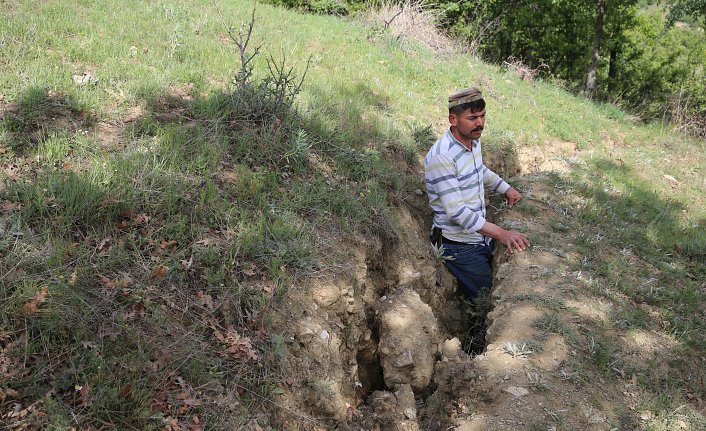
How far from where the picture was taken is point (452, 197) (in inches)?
184

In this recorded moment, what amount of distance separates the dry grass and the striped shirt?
578 cm

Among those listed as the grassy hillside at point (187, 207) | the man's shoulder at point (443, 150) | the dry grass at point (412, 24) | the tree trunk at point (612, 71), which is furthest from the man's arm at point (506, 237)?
the tree trunk at point (612, 71)

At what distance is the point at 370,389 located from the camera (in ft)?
13.0

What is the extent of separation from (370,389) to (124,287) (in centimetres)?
199

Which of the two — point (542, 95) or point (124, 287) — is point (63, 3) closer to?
point (124, 287)

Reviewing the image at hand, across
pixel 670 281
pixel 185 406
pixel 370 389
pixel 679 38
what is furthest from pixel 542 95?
pixel 679 38

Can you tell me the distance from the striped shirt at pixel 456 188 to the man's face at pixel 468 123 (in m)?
0.11

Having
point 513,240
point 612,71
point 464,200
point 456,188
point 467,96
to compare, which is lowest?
point 612,71

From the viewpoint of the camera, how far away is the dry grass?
34.0 feet

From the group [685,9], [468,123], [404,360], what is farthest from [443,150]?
[685,9]

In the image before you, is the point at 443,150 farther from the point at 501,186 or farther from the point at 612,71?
A: the point at 612,71

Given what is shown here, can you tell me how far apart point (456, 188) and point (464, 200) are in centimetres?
21

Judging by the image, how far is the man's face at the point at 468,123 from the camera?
15.4 ft

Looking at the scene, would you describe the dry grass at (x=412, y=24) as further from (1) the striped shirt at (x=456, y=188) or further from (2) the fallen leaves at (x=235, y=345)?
(2) the fallen leaves at (x=235, y=345)
